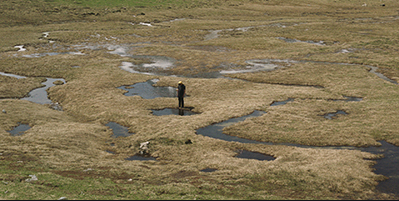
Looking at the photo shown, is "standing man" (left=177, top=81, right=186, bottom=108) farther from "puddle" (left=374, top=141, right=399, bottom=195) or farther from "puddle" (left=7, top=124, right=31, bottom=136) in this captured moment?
"puddle" (left=374, top=141, right=399, bottom=195)

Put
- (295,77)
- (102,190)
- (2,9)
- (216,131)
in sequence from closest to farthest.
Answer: (102,190) → (216,131) → (295,77) → (2,9)

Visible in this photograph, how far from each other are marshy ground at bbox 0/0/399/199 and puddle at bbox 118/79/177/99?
107cm

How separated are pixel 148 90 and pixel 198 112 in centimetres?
1113

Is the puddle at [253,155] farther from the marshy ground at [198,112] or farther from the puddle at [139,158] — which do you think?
the puddle at [139,158]

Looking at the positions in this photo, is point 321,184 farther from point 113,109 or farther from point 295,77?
point 295,77

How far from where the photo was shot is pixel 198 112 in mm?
36906

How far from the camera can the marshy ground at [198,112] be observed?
813 inches

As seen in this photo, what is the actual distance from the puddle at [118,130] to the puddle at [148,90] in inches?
332

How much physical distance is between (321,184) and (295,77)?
102 ft

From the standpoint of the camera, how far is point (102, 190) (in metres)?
19.0

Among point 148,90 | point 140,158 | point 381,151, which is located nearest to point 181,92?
point 148,90

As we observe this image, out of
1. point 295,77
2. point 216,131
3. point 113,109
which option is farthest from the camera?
point 295,77

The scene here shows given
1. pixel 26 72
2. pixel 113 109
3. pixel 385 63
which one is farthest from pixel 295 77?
pixel 26 72

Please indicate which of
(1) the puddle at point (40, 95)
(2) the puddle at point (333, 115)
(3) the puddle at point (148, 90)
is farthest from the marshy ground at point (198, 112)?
(3) the puddle at point (148, 90)
